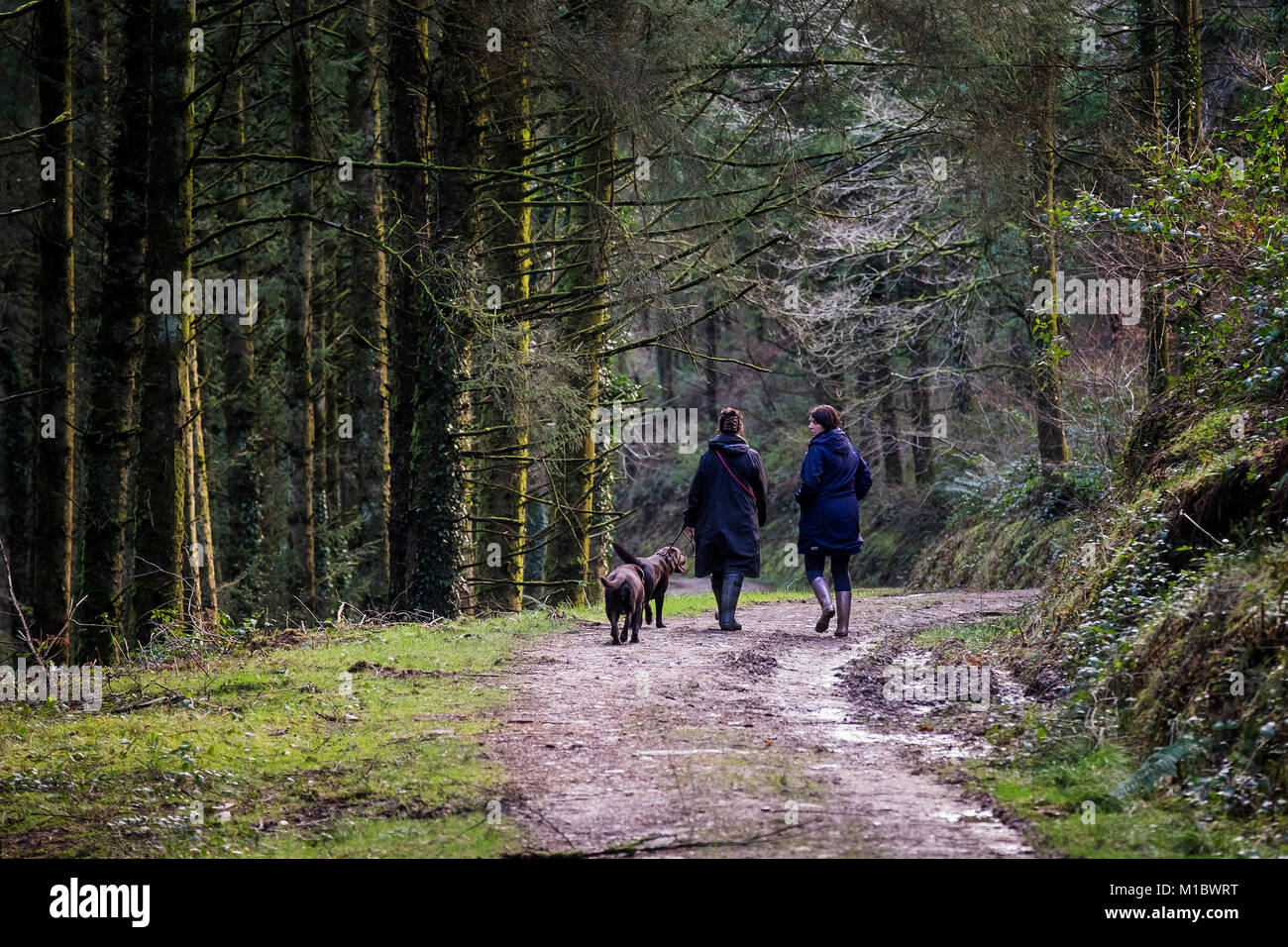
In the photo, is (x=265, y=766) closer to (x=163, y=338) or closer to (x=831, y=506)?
(x=163, y=338)

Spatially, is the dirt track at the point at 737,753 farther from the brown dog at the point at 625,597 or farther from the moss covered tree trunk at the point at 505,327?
the moss covered tree trunk at the point at 505,327

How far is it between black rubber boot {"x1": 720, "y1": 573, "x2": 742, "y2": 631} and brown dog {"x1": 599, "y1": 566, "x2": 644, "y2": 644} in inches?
47.6

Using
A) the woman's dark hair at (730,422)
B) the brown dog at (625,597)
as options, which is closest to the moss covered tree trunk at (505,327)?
the woman's dark hair at (730,422)

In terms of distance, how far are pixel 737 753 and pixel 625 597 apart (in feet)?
15.1

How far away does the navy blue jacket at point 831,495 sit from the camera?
1195cm

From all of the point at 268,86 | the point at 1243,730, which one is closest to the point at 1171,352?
the point at 1243,730

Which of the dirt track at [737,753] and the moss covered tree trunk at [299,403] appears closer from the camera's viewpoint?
the dirt track at [737,753]

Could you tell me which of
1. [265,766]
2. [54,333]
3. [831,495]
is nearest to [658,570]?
[831,495]

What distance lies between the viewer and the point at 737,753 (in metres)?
6.64

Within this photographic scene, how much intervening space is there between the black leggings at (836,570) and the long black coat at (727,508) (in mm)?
553
